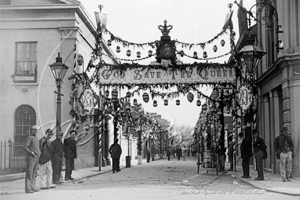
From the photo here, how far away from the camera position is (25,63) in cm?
2538

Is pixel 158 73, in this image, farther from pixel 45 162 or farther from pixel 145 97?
pixel 45 162

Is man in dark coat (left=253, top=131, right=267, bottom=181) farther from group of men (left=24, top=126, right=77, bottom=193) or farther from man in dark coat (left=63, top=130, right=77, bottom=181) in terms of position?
group of men (left=24, top=126, right=77, bottom=193)

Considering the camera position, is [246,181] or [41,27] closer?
[246,181]

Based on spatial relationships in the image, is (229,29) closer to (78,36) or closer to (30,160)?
(78,36)

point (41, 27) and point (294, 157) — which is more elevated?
point (41, 27)

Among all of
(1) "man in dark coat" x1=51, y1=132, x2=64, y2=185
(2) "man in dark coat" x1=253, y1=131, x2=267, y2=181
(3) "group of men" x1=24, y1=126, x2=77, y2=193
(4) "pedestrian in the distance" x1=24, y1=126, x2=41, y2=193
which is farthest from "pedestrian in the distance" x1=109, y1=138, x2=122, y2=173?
(4) "pedestrian in the distance" x1=24, y1=126, x2=41, y2=193

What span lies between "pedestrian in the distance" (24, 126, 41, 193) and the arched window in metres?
12.4

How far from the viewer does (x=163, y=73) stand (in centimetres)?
2264

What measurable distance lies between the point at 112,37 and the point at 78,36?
19.7ft

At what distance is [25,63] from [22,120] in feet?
10.1

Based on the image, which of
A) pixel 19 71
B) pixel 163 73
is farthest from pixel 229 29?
pixel 19 71

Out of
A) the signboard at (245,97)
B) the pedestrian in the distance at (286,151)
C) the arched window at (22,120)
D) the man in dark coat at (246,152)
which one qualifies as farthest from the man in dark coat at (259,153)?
the arched window at (22,120)

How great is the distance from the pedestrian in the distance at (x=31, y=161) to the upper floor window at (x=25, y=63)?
39.9 ft

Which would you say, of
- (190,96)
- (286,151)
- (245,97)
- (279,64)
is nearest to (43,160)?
(286,151)
